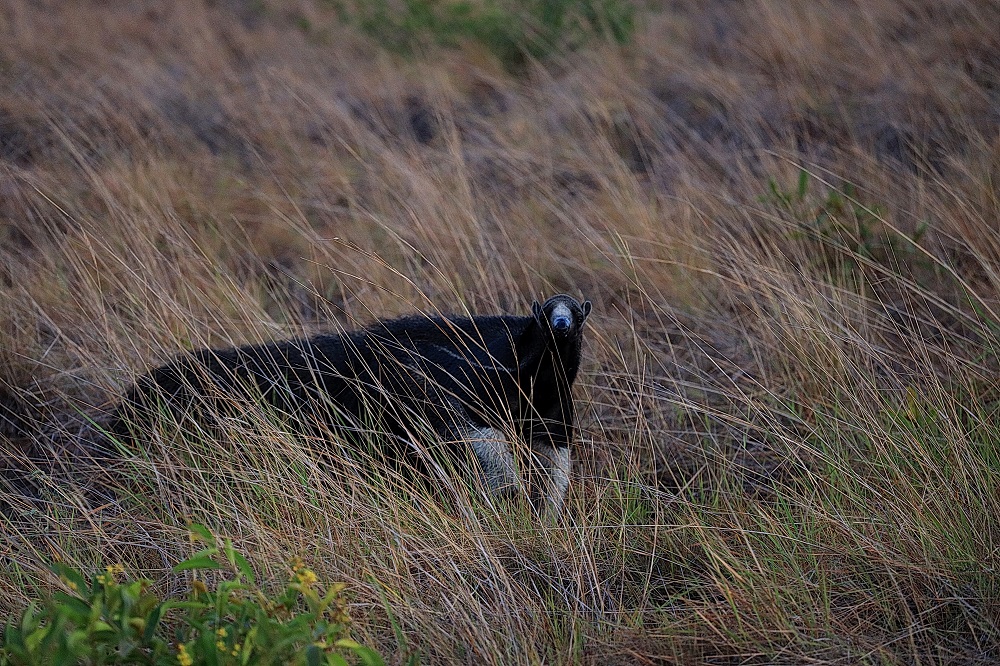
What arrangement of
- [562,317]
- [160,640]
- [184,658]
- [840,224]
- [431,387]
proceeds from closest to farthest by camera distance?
[184,658] → [160,640] → [562,317] → [431,387] → [840,224]

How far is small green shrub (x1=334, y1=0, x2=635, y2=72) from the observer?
866 cm

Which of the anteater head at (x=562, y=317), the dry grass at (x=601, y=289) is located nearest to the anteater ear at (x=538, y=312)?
the anteater head at (x=562, y=317)

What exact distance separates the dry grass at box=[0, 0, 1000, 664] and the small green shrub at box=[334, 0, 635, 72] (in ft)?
0.84

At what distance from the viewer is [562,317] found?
3.94m

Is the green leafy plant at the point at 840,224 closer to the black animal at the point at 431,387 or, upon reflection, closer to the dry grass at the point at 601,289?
the dry grass at the point at 601,289

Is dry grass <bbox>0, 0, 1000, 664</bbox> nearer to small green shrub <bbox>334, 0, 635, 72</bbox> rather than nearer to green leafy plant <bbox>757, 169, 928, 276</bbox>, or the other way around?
green leafy plant <bbox>757, 169, 928, 276</bbox>

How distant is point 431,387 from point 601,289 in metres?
1.90

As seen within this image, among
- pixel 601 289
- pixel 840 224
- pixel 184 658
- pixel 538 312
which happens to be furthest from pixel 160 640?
pixel 840 224

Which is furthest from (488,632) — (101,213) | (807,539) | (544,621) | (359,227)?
(101,213)

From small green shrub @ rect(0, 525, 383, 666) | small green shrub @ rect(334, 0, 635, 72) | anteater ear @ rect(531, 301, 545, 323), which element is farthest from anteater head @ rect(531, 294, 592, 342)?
small green shrub @ rect(334, 0, 635, 72)

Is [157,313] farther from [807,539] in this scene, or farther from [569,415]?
[807,539]

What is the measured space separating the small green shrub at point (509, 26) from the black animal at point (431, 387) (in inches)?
177

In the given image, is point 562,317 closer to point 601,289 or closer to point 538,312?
point 538,312

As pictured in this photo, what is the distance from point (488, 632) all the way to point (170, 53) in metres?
8.42
